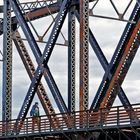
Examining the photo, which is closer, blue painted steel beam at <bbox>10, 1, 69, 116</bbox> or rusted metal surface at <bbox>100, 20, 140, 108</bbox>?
rusted metal surface at <bbox>100, 20, 140, 108</bbox>

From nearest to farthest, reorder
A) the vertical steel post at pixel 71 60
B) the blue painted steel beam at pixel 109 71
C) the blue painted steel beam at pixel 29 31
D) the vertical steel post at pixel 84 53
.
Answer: the vertical steel post at pixel 84 53 → the blue painted steel beam at pixel 109 71 → the blue painted steel beam at pixel 29 31 → the vertical steel post at pixel 71 60

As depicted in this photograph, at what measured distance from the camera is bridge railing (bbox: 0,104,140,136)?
46.0 meters

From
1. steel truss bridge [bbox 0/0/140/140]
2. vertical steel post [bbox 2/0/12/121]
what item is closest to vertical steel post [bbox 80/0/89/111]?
steel truss bridge [bbox 0/0/140/140]

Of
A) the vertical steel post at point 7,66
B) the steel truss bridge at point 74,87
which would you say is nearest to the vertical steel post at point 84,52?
the steel truss bridge at point 74,87

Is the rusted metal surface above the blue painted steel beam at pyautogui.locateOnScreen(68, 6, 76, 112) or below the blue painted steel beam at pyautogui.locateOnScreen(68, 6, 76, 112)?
below

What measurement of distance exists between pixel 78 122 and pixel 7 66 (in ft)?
48.9

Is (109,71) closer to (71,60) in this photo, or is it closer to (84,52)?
(84,52)

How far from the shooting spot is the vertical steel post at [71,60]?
2240 inches

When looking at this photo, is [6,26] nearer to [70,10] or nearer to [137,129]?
[70,10]

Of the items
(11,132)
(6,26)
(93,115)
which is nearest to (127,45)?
(93,115)

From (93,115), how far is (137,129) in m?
3.81

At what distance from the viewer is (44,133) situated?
51906 mm

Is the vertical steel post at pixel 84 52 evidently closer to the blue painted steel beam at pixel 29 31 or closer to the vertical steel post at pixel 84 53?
the vertical steel post at pixel 84 53

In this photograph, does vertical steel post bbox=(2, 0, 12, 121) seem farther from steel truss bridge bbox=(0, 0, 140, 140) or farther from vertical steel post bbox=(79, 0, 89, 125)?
vertical steel post bbox=(79, 0, 89, 125)
